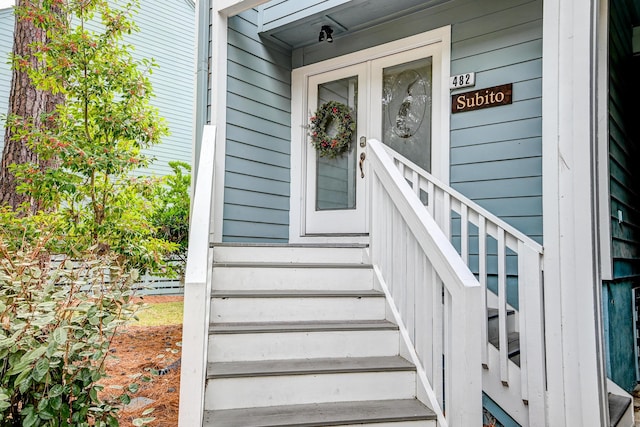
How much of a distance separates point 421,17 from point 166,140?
22.8ft

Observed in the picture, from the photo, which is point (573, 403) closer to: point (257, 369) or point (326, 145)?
point (257, 369)

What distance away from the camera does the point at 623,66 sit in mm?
3947

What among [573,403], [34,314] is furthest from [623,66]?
[34,314]

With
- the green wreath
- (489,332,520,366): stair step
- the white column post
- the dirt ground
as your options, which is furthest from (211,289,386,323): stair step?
the green wreath

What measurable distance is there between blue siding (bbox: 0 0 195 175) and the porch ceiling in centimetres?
550

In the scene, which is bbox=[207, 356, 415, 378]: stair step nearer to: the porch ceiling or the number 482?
the number 482

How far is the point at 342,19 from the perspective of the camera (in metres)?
3.94

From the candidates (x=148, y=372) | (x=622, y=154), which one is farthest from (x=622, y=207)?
(x=148, y=372)

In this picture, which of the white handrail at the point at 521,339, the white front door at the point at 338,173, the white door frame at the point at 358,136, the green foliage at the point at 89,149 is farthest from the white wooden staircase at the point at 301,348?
the white door frame at the point at 358,136

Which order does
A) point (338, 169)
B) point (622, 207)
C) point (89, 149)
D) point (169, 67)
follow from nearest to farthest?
point (89, 149)
point (622, 207)
point (338, 169)
point (169, 67)

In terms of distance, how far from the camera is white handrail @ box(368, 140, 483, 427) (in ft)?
6.31

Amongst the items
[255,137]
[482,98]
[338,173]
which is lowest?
[338,173]

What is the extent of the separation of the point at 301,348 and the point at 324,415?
0.45 meters

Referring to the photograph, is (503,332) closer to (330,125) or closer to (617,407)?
(617,407)
